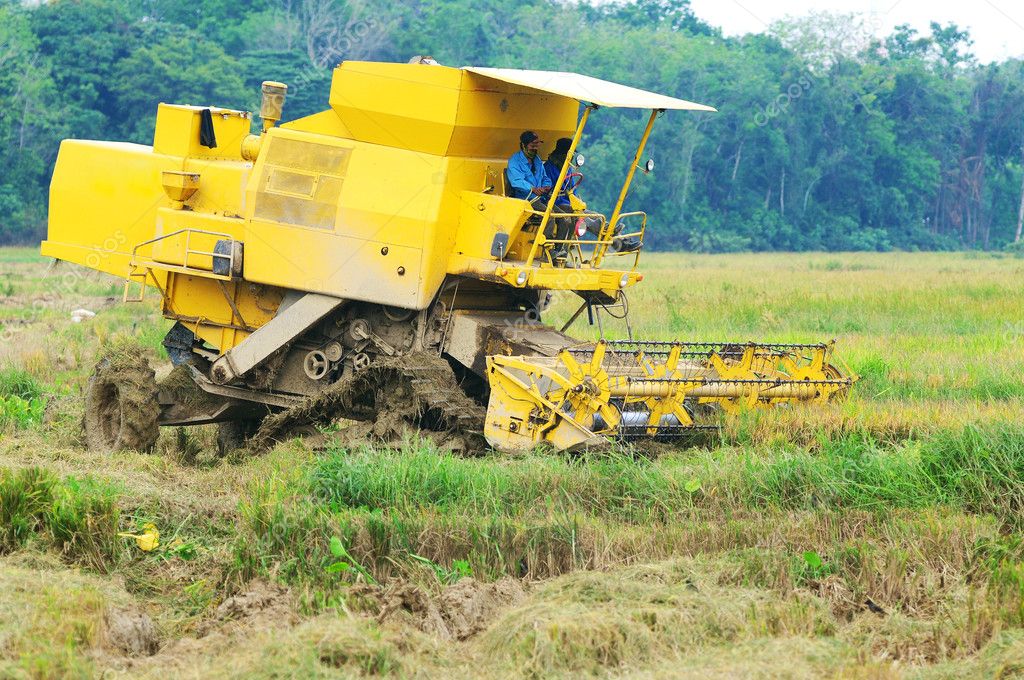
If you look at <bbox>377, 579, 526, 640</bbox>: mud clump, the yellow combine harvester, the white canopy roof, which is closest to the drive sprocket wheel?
the yellow combine harvester

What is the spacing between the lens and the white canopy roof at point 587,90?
1103 centimetres

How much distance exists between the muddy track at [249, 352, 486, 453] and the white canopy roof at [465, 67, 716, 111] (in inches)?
92.6

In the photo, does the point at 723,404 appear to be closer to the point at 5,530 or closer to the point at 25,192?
the point at 5,530

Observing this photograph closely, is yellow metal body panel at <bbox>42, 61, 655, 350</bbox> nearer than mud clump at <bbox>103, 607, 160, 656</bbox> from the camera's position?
No

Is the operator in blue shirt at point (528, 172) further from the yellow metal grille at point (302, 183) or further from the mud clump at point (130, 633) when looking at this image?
the mud clump at point (130, 633)

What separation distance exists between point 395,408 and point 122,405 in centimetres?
254

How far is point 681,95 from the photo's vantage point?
5831cm

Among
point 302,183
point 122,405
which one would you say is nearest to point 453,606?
point 302,183

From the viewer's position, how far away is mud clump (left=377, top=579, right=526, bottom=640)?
7.65 m

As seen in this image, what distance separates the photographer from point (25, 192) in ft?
147

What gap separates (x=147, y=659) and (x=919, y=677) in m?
3.78

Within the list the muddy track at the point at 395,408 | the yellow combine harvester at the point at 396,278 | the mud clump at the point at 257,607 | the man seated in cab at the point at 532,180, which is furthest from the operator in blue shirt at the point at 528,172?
the mud clump at the point at 257,607

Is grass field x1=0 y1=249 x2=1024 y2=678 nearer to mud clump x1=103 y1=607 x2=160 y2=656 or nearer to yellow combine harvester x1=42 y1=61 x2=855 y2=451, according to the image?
mud clump x1=103 y1=607 x2=160 y2=656

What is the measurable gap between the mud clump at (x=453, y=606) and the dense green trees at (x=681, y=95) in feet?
128
